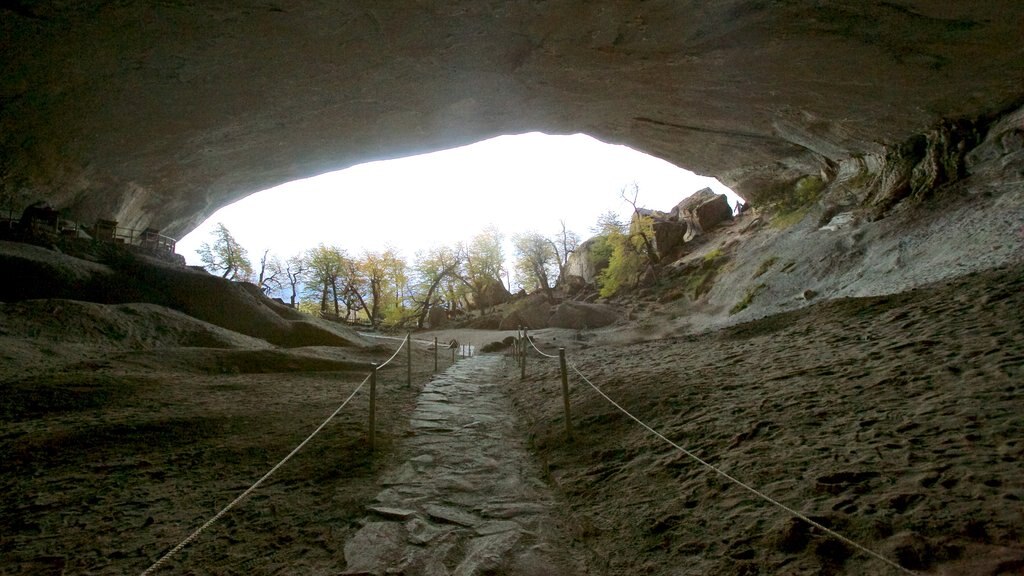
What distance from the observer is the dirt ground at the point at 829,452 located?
2314mm

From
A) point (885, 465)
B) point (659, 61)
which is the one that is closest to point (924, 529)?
point (885, 465)

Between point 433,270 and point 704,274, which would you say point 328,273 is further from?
point 704,274

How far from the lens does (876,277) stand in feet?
36.5

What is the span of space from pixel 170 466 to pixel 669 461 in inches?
191

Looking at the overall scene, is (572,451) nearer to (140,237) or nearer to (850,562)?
(850,562)

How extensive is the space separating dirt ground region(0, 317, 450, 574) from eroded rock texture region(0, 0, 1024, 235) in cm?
692

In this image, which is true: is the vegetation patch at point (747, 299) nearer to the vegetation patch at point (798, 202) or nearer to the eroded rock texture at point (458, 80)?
the eroded rock texture at point (458, 80)

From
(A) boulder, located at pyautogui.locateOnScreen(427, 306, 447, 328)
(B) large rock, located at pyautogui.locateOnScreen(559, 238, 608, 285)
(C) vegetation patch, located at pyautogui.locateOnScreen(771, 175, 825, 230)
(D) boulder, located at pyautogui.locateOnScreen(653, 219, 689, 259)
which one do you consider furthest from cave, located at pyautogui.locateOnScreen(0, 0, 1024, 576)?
(A) boulder, located at pyautogui.locateOnScreen(427, 306, 447, 328)

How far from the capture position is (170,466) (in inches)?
167

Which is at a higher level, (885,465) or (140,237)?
(140,237)

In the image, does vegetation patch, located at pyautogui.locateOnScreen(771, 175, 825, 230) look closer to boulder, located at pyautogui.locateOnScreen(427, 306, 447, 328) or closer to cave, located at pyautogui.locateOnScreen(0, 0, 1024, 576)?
cave, located at pyautogui.locateOnScreen(0, 0, 1024, 576)

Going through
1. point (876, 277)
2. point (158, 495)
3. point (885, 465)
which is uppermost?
point (876, 277)

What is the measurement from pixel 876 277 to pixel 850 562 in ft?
39.0

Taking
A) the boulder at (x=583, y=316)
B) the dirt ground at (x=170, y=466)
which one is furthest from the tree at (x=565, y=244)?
the dirt ground at (x=170, y=466)
